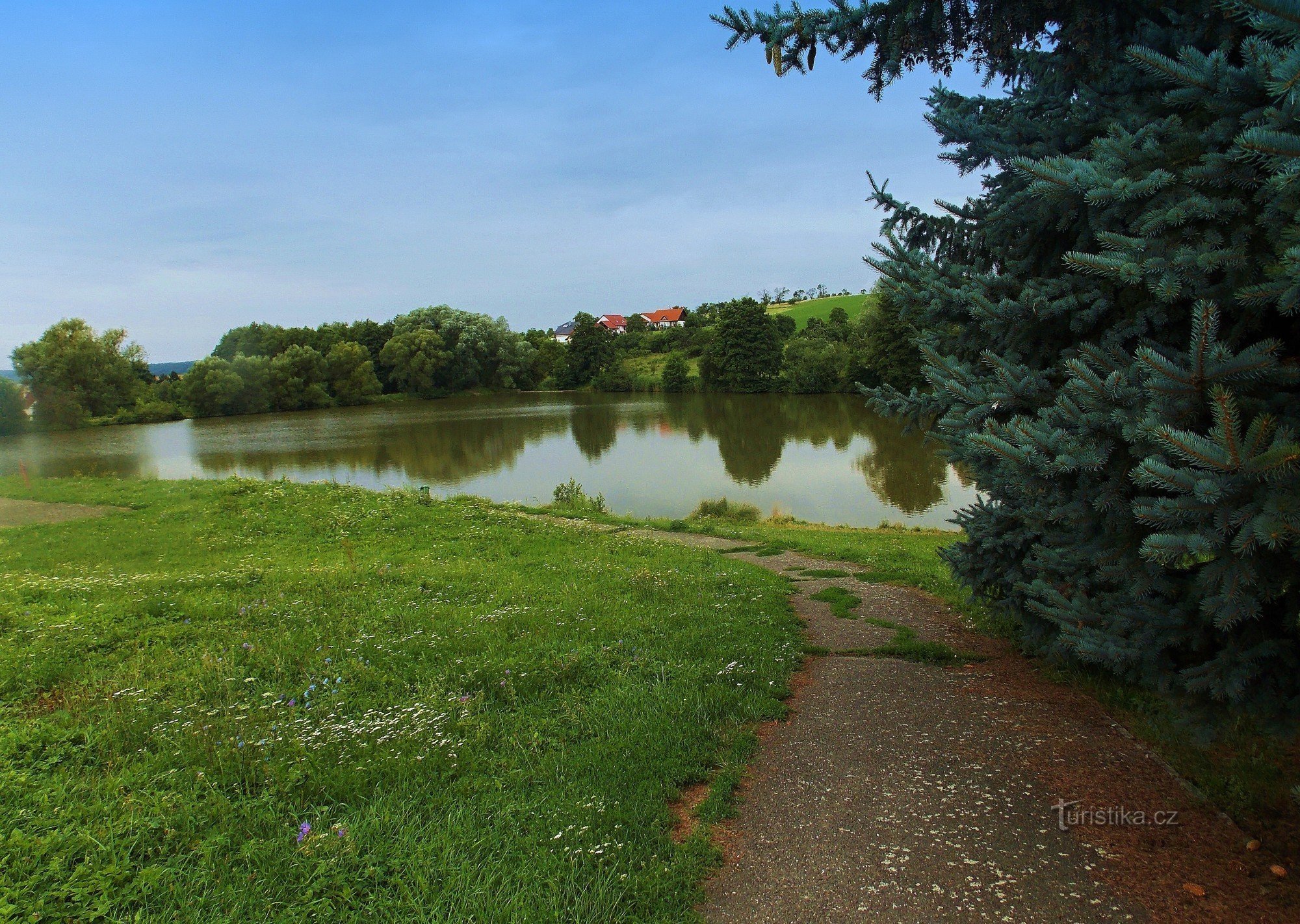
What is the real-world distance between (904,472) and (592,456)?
14862 millimetres

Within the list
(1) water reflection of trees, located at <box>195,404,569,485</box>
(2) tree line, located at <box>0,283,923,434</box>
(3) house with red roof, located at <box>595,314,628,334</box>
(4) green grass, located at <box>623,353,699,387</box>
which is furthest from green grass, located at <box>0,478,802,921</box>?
(3) house with red roof, located at <box>595,314,628,334</box>

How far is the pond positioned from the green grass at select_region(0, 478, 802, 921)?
14321 mm

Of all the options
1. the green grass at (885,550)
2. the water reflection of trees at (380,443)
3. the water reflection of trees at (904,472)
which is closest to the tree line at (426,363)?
the water reflection of trees at (380,443)

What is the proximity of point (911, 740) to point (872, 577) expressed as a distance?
226 inches

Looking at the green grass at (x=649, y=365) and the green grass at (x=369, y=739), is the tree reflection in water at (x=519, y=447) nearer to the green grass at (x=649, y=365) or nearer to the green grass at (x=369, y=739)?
the green grass at (x=369, y=739)

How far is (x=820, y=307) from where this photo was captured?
105500 mm

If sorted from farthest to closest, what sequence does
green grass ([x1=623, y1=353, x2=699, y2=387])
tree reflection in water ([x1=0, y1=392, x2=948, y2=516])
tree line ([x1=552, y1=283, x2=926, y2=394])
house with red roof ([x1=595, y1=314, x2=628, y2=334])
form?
1. house with red roof ([x1=595, y1=314, x2=628, y2=334])
2. green grass ([x1=623, y1=353, x2=699, y2=387])
3. tree line ([x1=552, y1=283, x2=926, y2=394])
4. tree reflection in water ([x1=0, y1=392, x2=948, y2=516])

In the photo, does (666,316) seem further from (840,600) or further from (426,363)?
(840,600)

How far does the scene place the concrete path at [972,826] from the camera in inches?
116

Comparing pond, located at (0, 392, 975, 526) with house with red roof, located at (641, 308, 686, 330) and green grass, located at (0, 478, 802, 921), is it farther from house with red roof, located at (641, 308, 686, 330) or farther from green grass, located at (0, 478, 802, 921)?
house with red roof, located at (641, 308, 686, 330)

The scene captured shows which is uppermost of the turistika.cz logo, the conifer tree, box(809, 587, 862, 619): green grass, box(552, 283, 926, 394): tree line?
box(552, 283, 926, 394): tree line

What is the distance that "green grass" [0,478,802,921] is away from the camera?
2.91 meters

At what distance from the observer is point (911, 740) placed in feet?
14.5

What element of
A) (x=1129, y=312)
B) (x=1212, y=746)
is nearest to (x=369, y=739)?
(x=1129, y=312)
